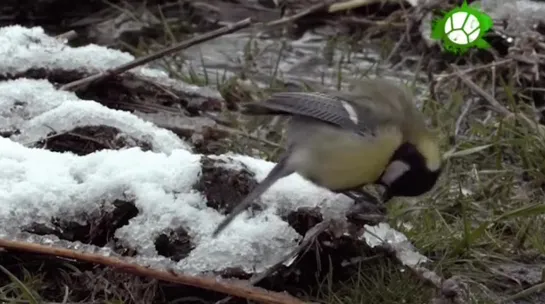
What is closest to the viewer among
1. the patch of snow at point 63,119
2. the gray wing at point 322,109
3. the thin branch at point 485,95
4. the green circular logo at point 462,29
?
the gray wing at point 322,109

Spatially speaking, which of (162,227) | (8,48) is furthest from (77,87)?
(162,227)

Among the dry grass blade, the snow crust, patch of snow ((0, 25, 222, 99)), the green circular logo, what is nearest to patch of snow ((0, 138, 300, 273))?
the snow crust

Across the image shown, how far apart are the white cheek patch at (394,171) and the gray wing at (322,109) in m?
0.11

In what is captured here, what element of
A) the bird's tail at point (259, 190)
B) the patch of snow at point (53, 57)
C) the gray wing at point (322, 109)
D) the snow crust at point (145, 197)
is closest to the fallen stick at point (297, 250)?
the snow crust at point (145, 197)

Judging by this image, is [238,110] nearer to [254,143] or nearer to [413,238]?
[254,143]

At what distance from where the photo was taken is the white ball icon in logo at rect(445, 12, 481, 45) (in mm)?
4324

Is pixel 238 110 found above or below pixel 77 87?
below

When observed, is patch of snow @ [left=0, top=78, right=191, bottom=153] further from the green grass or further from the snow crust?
the green grass

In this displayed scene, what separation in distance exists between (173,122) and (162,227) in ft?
2.95

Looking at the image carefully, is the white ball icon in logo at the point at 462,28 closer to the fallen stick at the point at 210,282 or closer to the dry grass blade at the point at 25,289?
the fallen stick at the point at 210,282

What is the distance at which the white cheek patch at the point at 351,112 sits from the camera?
8.54 ft

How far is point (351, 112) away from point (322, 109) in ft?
0.24

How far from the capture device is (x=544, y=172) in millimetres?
3326

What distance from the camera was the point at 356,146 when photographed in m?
2.55
